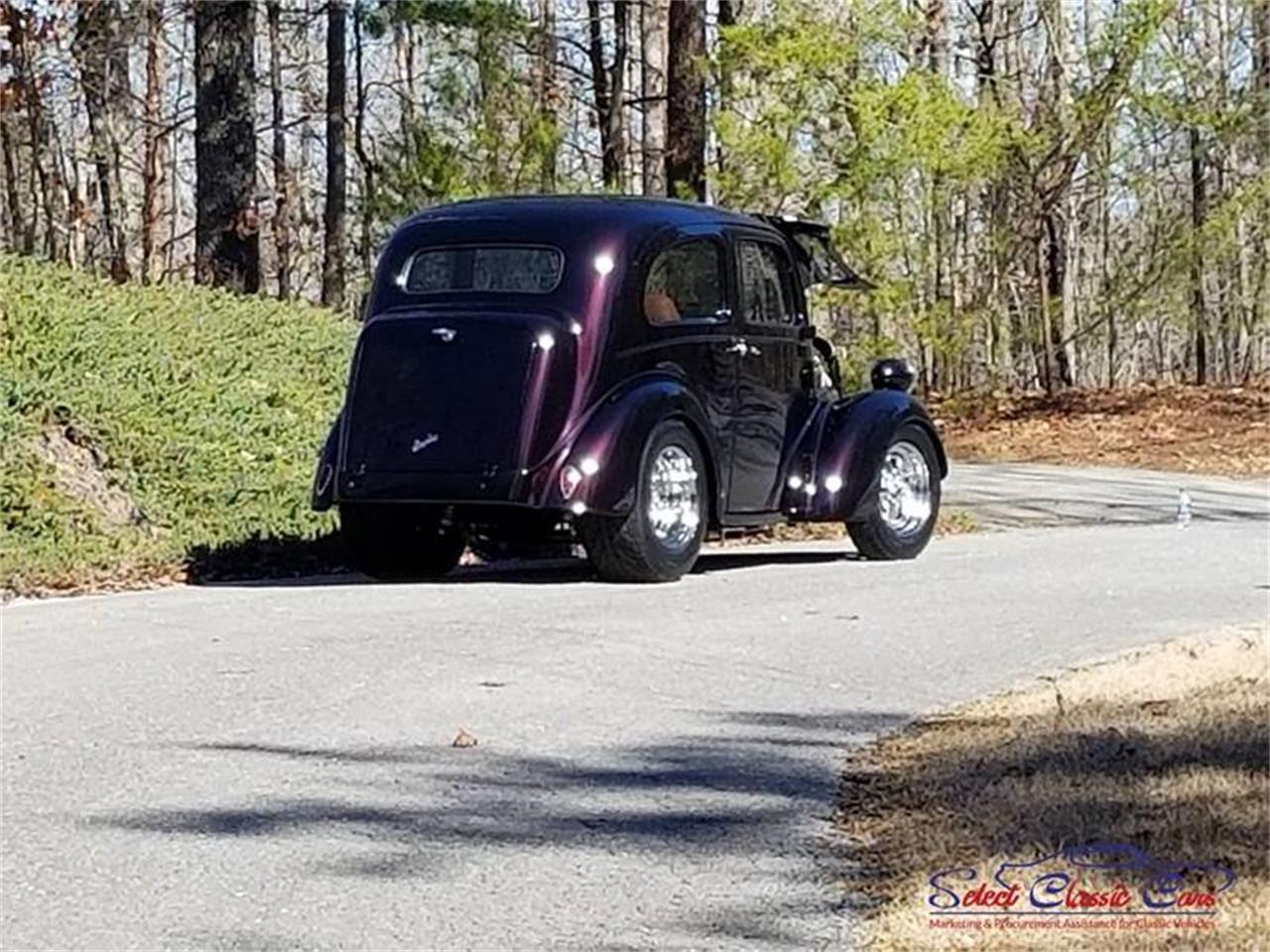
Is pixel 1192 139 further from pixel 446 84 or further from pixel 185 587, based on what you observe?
pixel 185 587

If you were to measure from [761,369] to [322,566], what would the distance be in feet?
10.2

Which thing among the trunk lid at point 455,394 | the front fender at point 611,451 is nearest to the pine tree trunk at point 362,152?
the trunk lid at point 455,394

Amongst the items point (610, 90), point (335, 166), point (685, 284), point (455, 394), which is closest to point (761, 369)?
point (685, 284)

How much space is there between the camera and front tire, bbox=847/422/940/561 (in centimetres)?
1334

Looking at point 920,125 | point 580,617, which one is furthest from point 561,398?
point 920,125

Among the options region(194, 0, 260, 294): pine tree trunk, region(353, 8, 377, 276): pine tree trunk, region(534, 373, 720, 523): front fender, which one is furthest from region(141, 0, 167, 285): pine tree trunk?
region(534, 373, 720, 523): front fender

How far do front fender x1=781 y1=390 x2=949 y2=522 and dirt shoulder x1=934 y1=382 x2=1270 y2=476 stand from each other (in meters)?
12.5

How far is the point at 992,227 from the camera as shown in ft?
92.1

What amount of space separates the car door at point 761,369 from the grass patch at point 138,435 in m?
3.00

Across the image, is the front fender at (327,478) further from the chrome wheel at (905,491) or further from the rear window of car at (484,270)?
the chrome wheel at (905,491)

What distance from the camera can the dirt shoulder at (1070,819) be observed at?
16.3 ft

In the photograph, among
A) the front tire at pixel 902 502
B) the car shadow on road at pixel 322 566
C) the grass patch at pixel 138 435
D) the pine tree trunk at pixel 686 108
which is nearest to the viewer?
the car shadow on road at pixel 322 566

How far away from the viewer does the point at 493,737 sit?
294 inches

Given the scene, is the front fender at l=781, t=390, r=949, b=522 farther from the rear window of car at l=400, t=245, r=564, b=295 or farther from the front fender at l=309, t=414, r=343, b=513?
the front fender at l=309, t=414, r=343, b=513
